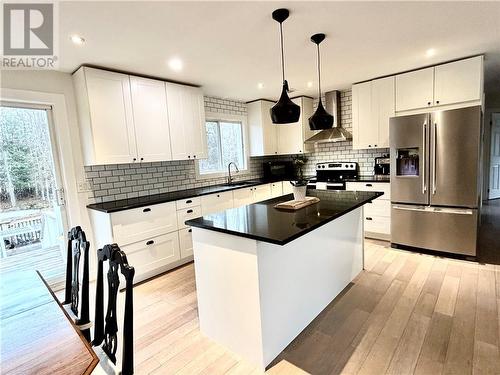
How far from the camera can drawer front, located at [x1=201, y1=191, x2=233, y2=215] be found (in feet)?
12.0

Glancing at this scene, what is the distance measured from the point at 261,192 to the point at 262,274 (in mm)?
2930

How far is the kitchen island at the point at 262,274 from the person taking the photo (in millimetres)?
1713

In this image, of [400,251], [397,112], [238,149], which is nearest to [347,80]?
[397,112]

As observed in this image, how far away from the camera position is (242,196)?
4.24 meters

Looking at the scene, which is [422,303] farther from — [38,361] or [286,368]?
[38,361]

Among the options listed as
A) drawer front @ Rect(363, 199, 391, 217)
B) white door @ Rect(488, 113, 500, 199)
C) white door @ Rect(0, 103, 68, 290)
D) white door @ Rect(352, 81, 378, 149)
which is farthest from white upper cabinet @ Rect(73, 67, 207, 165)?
white door @ Rect(488, 113, 500, 199)

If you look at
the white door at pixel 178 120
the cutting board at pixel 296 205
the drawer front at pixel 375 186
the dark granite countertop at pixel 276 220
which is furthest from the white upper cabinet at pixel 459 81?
the white door at pixel 178 120

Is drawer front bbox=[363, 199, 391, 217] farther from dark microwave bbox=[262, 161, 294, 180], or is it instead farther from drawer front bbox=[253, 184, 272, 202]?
dark microwave bbox=[262, 161, 294, 180]

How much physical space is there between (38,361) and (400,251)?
3841mm

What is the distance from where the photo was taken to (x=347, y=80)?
3.92 meters

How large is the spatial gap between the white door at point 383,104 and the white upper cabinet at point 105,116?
336 cm

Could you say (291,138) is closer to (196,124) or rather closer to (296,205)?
(196,124)

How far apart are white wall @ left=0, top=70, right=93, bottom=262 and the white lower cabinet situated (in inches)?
144

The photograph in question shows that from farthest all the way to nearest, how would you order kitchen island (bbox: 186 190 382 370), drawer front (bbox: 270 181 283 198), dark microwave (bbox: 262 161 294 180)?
dark microwave (bbox: 262 161 294 180)
drawer front (bbox: 270 181 283 198)
kitchen island (bbox: 186 190 382 370)
